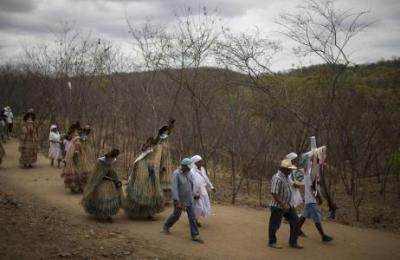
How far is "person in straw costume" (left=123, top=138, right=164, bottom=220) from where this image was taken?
886 centimetres

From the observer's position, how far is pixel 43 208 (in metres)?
9.38

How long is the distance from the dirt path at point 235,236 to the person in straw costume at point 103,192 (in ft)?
0.79

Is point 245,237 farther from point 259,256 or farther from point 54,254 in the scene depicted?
point 54,254

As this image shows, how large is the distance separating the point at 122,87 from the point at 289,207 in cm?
1387

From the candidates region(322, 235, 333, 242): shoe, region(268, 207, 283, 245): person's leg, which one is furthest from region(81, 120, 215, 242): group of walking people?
region(322, 235, 333, 242): shoe

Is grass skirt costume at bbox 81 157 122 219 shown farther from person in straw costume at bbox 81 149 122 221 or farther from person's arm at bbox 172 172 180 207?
person's arm at bbox 172 172 180 207

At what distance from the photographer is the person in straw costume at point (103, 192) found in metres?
8.63

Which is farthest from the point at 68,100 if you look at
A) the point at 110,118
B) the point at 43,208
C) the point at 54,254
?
the point at 54,254

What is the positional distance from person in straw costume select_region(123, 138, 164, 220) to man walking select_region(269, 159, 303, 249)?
8.39 ft

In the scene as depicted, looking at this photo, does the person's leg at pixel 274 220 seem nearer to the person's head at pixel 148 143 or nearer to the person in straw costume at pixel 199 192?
the person in straw costume at pixel 199 192

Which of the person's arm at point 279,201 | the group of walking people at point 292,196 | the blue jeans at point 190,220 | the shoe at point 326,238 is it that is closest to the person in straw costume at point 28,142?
the blue jeans at point 190,220

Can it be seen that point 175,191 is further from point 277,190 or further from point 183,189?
point 277,190

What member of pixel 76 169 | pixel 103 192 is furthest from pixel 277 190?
pixel 76 169

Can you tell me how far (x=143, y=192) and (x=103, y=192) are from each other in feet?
2.56
